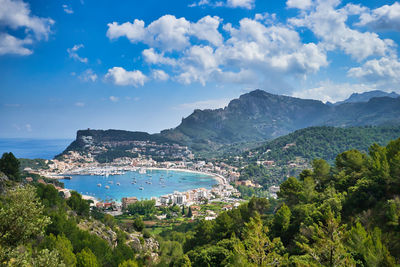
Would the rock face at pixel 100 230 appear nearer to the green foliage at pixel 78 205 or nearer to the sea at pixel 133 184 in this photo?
the green foliage at pixel 78 205

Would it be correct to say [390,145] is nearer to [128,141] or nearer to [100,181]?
[100,181]

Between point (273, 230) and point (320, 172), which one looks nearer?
point (273, 230)

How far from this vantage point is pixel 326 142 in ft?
329

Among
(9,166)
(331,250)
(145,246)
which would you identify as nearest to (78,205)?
(145,246)

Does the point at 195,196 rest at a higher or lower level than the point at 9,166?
lower

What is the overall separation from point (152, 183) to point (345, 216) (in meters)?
71.8

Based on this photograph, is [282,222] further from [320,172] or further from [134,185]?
[134,185]

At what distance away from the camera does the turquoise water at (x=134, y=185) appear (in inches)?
2566

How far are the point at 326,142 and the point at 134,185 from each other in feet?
249

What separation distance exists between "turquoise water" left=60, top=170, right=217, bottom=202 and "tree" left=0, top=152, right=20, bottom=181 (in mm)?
33291

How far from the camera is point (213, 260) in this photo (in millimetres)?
12875

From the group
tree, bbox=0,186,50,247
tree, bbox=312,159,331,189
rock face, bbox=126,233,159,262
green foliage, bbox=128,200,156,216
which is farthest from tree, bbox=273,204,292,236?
green foliage, bbox=128,200,156,216

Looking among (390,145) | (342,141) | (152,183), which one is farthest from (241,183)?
(390,145)

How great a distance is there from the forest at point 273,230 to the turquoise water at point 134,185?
3963 centimetres
